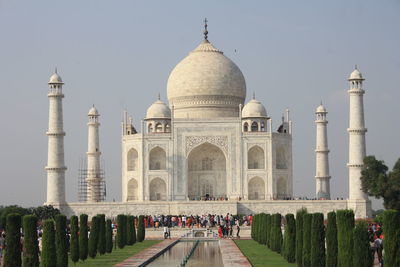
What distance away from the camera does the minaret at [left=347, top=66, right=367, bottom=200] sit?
1300 inches

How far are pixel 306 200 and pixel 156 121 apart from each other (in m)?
7.60

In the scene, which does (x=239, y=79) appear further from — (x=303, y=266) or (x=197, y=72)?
(x=303, y=266)

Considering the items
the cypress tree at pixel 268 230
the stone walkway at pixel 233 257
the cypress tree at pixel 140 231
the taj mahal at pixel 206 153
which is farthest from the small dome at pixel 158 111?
the stone walkway at pixel 233 257

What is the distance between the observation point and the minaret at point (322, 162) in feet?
125

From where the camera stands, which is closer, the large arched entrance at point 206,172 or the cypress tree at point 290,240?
the cypress tree at point 290,240

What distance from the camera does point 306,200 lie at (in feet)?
111

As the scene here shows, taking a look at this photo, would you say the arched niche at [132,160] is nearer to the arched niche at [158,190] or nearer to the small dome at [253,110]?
the arched niche at [158,190]

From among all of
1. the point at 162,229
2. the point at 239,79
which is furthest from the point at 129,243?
the point at 239,79

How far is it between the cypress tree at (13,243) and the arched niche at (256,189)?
22.7 m

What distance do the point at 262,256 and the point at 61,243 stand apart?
17.0ft

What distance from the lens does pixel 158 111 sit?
3738 centimetres

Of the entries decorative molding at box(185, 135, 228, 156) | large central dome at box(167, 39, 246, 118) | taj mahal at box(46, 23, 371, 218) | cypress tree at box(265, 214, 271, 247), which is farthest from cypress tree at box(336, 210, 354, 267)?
large central dome at box(167, 39, 246, 118)

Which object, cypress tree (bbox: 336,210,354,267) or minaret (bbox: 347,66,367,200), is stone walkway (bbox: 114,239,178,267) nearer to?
cypress tree (bbox: 336,210,354,267)

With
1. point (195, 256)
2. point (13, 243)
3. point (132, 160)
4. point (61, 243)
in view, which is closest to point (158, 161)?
point (132, 160)
